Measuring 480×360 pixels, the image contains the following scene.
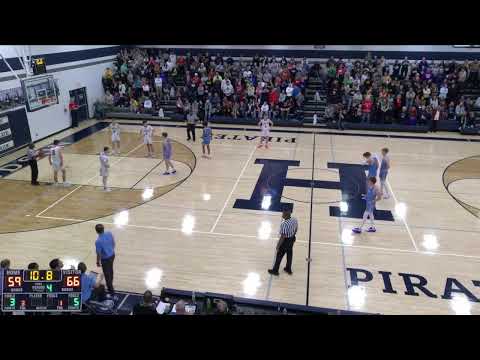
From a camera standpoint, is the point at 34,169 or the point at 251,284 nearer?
the point at 251,284

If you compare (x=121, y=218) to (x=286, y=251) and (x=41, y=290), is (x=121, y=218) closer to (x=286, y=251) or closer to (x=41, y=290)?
(x=286, y=251)

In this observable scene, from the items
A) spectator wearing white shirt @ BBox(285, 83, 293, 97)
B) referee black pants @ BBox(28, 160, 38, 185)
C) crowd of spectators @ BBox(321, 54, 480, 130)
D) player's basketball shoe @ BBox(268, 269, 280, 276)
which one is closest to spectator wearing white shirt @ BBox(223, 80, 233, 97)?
spectator wearing white shirt @ BBox(285, 83, 293, 97)

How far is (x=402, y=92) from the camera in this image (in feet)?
70.7

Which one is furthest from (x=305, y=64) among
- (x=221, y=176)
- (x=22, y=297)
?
(x=22, y=297)

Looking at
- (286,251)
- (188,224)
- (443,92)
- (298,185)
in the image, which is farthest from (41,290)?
(443,92)

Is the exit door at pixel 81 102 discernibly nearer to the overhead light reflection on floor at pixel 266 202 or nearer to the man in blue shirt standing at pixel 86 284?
the overhead light reflection on floor at pixel 266 202

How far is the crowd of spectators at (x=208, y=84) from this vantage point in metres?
22.5

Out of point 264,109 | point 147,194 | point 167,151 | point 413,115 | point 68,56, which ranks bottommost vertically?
point 147,194

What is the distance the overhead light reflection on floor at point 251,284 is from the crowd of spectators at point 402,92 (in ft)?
47.4

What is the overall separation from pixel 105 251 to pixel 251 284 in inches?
117

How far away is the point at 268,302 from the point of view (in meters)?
7.75

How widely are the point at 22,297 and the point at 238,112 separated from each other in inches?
684

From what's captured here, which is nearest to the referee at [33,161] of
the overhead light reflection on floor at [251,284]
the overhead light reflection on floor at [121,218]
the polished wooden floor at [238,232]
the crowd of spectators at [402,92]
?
the polished wooden floor at [238,232]
